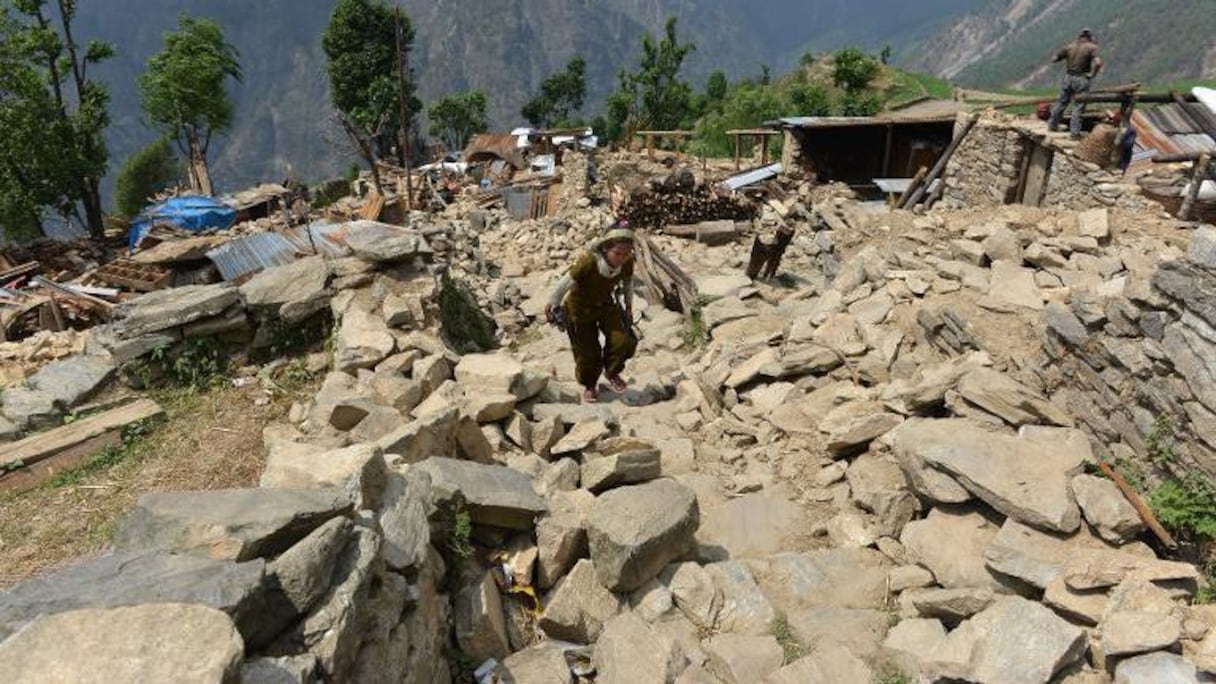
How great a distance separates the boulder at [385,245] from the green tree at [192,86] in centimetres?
2786

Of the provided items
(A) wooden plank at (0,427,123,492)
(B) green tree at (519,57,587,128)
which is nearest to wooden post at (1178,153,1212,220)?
(A) wooden plank at (0,427,123,492)

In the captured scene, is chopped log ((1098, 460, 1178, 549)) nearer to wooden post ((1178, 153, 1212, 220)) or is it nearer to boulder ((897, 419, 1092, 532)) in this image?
boulder ((897, 419, 1092, 532))

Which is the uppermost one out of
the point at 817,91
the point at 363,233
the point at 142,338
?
the point at 817,91

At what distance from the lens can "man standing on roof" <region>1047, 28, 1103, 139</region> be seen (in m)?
10.3

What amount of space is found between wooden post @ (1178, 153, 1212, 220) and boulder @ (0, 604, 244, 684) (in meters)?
10.6

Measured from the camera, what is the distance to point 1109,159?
9719 millimetres

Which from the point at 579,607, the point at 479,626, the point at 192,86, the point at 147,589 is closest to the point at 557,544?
the point at 579,607

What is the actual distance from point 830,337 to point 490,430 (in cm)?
367

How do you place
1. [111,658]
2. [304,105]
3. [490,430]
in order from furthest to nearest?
1. [304,105]
2. [490,430]
3. [111,658]

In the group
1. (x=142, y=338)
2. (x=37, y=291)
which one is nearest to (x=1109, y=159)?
(x=142, y=338)

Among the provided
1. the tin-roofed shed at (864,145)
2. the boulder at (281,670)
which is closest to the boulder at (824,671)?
the boulder at (281,670)

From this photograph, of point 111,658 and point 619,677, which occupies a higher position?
point 111,658

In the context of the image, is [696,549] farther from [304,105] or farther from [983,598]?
[304,105]

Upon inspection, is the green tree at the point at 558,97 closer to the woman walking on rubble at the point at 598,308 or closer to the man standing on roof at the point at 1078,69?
the man standing on roof at the point at 1078,69
